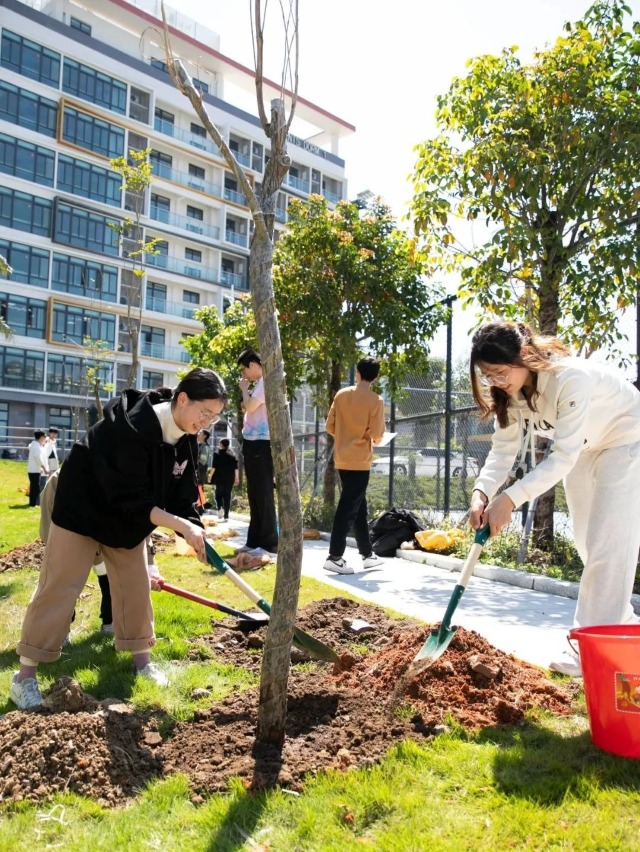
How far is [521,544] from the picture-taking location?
7.97m

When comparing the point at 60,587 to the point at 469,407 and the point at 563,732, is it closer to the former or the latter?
the point at 563,732

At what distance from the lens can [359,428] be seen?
759cm

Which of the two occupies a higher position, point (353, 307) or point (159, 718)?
point (353, 307)

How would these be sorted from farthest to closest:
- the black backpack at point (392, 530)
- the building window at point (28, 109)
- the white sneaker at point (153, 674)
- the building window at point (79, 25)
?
the building window at point (79, 25) → the building window at point (28, 109) → the black backpack at point (392, 530) → the white sneaker at point (153, 674)

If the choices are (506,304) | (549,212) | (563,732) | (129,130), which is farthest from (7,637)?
(129,130)

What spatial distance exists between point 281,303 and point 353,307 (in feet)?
3.90

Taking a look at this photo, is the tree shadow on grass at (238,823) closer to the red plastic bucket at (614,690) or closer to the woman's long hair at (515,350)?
the red plastic bucket at (614,690)

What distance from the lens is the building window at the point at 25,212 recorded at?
37000 mm

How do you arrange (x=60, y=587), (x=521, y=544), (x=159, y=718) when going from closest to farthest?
(x=159, y=718)
(x=60, y=587)
(x=521, y=544)

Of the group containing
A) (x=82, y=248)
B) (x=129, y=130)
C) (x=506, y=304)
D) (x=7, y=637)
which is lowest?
(x=7, y=637)

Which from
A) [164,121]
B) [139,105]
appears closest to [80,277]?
[139,105]

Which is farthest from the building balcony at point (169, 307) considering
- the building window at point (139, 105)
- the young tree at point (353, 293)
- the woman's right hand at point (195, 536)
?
the woman's right hand at point (195, 536)

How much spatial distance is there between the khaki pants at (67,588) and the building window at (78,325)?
120ft

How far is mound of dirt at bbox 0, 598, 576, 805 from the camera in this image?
2.73 metres
